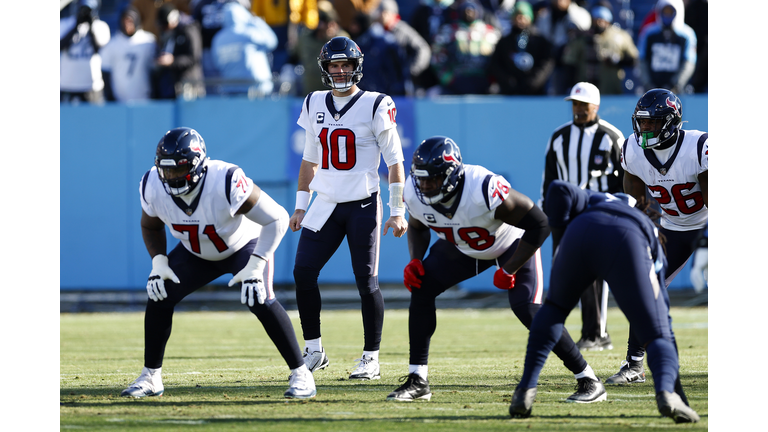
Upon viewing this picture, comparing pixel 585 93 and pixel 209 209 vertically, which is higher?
pixel 585 93

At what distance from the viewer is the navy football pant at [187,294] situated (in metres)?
4.66

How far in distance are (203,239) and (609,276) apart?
2067 mm

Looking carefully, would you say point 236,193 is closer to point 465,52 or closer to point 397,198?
point 397,198

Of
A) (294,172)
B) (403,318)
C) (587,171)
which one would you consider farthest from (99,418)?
(294,172)

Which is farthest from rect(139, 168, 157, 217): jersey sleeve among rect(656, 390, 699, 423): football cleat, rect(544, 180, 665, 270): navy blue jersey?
rect(656, 390, 699, 423): football cleat

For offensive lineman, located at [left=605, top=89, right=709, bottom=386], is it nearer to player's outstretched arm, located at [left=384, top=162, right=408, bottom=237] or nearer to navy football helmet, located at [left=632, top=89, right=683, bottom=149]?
navy football helmet, located at [left=632, top=89, right=683, bottom=149]

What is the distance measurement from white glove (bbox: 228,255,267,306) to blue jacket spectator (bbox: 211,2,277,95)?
22.4 ft

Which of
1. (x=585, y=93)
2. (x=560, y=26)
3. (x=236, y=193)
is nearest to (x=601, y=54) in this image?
(x=560, y=26)

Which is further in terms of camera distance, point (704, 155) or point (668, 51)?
point (668, 51)

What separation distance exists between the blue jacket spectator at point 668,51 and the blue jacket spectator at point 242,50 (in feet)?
14.6

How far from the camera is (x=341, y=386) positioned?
518 centimetres

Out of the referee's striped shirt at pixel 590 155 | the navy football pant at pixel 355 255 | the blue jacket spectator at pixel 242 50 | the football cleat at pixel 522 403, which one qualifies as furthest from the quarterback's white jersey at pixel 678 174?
the blue jacket spectator at pixel 242 50

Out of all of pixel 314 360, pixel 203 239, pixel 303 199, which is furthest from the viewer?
pixel 303 199

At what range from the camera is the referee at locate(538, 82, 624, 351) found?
693 centimetres
